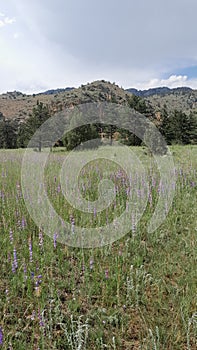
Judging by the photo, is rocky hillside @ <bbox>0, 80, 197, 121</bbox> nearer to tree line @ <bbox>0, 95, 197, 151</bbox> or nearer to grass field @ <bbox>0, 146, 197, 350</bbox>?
tree line @ <bbox>0, 95, 197, 151</bbox>

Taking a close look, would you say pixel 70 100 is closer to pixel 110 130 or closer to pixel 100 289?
pixel 110 130

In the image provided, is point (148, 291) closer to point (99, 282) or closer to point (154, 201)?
point (99, 282)

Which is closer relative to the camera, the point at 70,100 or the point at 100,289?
the point at 100,289

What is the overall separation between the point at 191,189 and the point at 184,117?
130ft

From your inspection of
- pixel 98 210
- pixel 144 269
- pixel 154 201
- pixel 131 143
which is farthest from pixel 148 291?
pixel 131 143

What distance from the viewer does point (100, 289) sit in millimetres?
2828

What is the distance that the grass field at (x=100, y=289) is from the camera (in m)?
2.21

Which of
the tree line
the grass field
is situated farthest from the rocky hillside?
the grass field

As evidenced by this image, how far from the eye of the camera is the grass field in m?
2.21

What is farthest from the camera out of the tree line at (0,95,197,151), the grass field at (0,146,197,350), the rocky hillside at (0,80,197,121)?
the rocky hillside at (0,80,197,121)

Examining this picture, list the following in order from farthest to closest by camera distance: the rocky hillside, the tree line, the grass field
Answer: the rocky hillside < the tree line < the grass field

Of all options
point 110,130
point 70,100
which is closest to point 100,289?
point 110,130

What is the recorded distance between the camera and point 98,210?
184 inches

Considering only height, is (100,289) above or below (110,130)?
below
